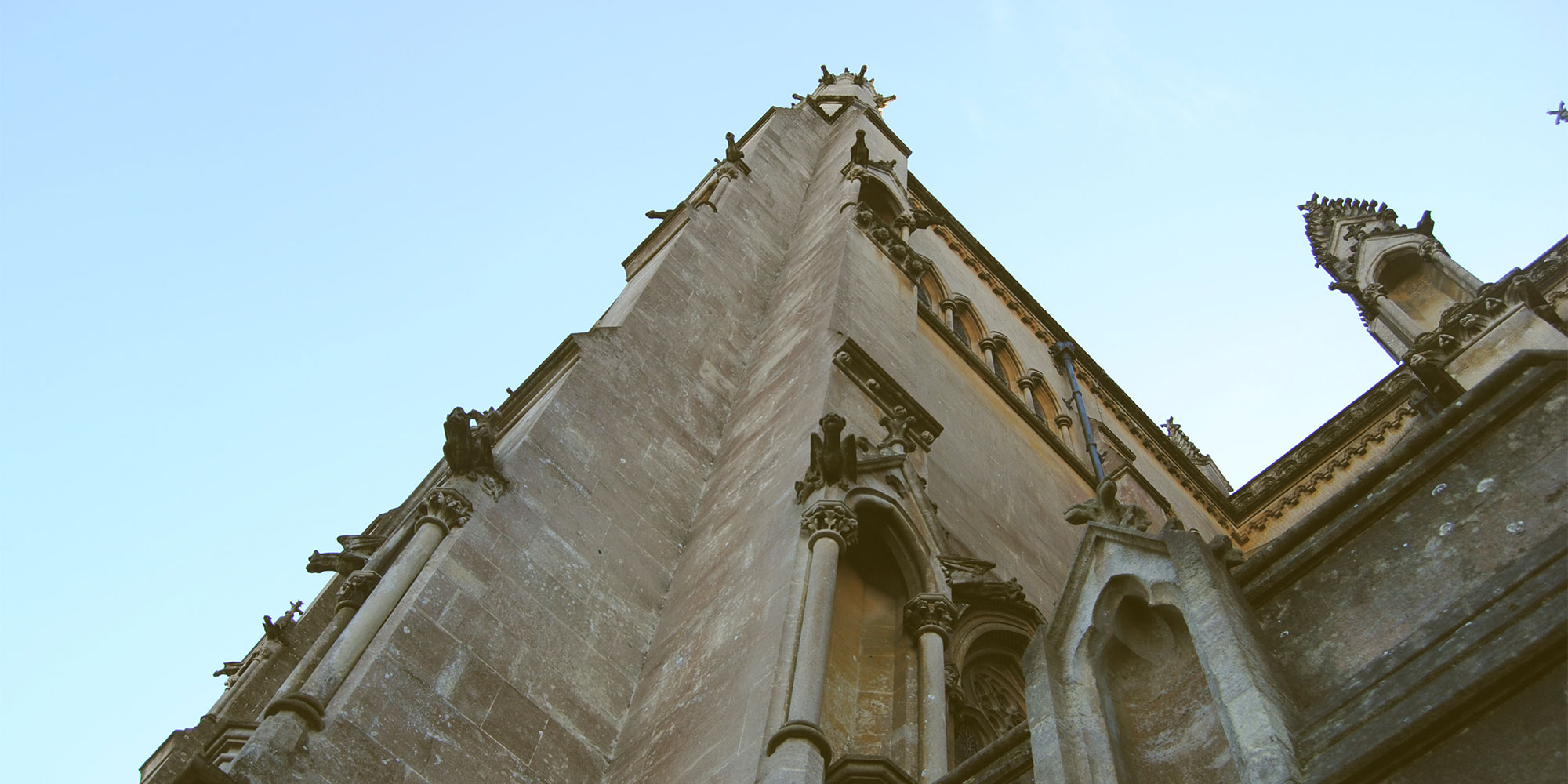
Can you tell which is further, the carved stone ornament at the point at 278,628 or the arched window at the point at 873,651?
the carved stone ornament at the point at 278,628

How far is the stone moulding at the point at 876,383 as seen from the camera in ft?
35.8

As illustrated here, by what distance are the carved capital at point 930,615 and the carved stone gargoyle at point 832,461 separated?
0.91 meters

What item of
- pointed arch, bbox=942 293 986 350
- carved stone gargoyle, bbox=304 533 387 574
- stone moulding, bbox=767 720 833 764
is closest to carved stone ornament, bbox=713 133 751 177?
pointed arch, bbox=942 293 986 350

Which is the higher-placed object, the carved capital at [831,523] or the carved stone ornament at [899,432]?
the carved stone ornament at [899,432]

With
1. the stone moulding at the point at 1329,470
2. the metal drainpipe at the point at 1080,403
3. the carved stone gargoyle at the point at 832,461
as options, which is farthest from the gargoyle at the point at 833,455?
the stone moulding at the point at 1329,470

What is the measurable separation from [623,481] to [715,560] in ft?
4.17

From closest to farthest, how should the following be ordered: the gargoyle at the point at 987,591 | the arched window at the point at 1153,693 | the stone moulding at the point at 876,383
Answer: the arched window at the point at 1153,693
the gargoyle at the point at 987,591
the stone moulding at the point at 876,383

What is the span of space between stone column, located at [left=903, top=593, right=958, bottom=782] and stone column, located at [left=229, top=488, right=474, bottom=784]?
3.02m

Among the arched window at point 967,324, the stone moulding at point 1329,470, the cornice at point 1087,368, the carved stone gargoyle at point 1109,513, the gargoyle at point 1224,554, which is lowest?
the gargoyle at point 1224,554

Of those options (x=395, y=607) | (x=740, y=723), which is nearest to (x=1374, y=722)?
(x=740, y=723)

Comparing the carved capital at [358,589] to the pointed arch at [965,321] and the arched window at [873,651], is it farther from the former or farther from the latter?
the pointed arch at [965,321]

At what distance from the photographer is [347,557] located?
11.9m

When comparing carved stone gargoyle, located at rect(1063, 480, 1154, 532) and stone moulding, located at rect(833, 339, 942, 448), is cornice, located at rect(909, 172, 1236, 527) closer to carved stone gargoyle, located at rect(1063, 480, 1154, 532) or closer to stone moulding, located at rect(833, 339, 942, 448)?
stone moulding, located at rect(833, 339, 942, 448)

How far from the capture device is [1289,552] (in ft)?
15.2
